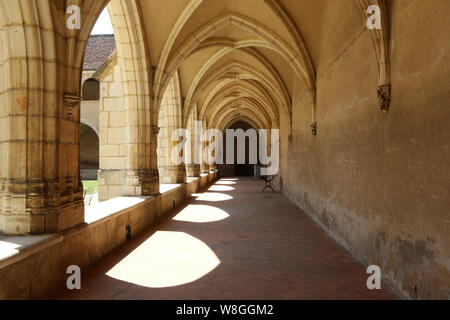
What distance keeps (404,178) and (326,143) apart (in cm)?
310

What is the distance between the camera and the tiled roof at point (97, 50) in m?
19.6

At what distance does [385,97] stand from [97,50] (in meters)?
20.5

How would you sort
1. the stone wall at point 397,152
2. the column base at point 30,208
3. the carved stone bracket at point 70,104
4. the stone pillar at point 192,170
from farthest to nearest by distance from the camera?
the stone pillar at point 192,170 < the carved stone bracket at point 70,104 < the column base at point 30,208 < the stone wall at point 397,152

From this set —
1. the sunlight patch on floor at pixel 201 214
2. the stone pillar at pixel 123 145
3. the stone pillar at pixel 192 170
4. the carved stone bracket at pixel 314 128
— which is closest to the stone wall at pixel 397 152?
the carved stone bracket at pixel 314 128

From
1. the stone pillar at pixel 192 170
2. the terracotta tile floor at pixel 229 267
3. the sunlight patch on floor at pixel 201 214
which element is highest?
the stone pillar at pixel 192 170

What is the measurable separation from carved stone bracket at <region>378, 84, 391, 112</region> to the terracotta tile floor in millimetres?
1858

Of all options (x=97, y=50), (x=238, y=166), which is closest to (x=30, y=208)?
(x=97, y=50)

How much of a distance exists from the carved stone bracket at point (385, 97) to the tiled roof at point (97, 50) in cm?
1811

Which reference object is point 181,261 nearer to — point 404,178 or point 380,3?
point 404,178

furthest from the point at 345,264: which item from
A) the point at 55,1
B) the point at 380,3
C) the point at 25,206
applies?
the point at 55,1

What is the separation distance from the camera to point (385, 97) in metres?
3.60

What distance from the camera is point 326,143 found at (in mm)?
6316

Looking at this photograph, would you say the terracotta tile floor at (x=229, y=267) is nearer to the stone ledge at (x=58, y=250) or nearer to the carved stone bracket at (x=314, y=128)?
the stone ledge at (x=58, y=250)

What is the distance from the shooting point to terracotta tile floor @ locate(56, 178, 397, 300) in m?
3.22
